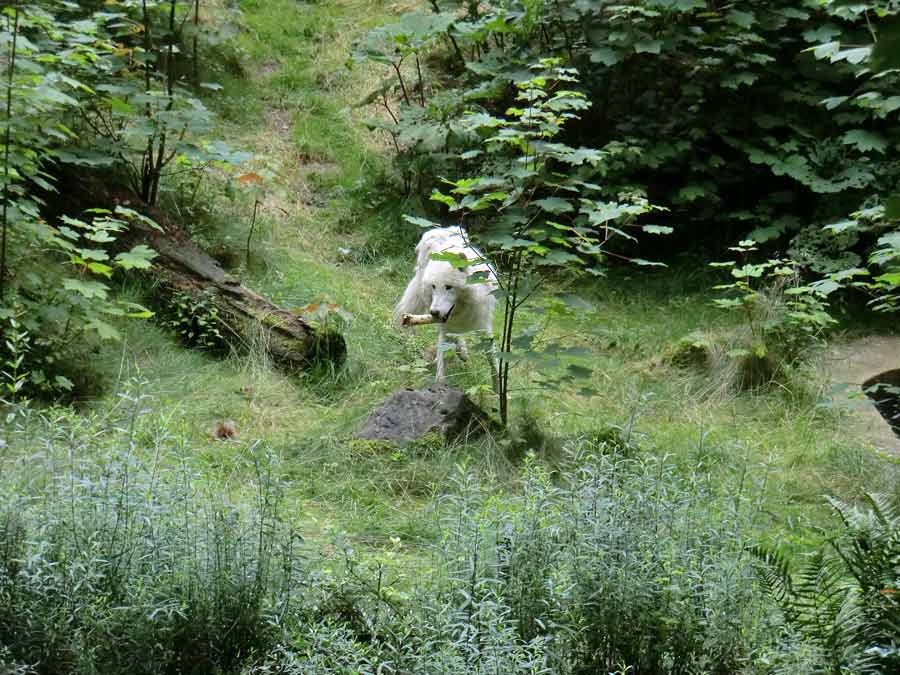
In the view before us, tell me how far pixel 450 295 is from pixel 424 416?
122 cm

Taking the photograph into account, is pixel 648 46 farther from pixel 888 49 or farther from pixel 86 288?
pixel 888 49

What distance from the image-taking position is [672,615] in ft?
10.3

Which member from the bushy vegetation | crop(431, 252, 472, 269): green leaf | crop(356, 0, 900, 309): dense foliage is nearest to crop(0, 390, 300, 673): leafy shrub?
the bushy vegetation

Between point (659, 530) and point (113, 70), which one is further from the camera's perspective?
point (113, 70)

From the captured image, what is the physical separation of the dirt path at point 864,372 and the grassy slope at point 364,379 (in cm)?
22

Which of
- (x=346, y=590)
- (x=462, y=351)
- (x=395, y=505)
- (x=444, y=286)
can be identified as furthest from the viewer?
(x=462, y=351)

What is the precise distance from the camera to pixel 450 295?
255 inches

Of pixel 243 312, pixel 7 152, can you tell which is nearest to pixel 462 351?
pixel 243 312

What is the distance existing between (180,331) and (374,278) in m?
2.44

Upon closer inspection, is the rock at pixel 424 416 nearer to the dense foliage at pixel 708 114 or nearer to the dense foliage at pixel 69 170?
the dense foliage at pixel 69 170

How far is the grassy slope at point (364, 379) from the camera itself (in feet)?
16.7

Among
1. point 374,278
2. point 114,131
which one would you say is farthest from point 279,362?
point 114,131

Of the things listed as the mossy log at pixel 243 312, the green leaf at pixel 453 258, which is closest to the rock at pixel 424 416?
the green leaf at pixel 453 258

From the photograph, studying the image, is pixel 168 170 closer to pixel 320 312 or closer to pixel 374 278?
pixel 374 278
